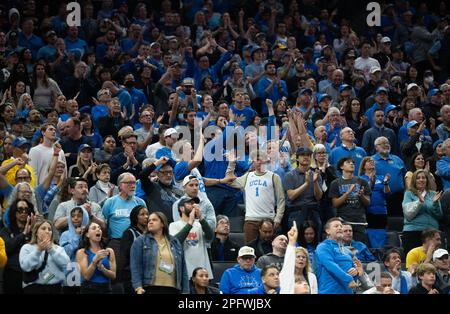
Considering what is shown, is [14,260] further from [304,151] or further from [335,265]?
[304,151]

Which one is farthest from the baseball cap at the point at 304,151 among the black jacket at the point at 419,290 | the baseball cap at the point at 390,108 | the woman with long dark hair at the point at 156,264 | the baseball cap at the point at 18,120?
the baseball cap at the point at 18,120

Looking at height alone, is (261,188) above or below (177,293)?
above

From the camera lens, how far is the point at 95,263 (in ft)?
41.8

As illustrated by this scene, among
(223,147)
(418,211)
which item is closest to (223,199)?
(223,147)

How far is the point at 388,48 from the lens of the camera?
22828mm

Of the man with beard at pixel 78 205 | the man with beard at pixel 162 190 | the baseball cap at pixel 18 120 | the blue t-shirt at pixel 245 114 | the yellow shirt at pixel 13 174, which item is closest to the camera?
the man with beard at pixel 78 205

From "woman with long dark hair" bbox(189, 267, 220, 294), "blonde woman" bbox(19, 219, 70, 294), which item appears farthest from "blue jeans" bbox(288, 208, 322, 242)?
"blonde woman" bbox(19, 219, 70, 294)

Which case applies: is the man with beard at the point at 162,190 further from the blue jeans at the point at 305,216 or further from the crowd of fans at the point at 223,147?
the blue jeans at the point at 305,216

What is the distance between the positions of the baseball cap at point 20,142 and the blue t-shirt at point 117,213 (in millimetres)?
2560

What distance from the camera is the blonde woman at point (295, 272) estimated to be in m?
12.2

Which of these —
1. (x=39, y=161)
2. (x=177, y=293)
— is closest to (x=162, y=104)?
(x=39, y=161)

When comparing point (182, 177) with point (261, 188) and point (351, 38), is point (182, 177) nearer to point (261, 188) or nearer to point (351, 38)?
point (261, 188)
